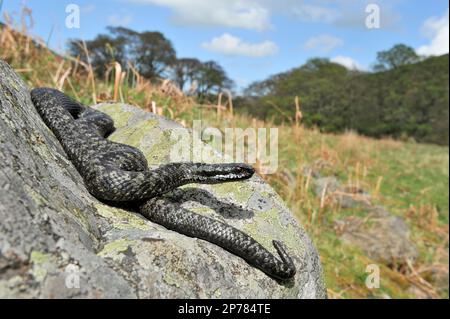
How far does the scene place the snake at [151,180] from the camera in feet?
11.4

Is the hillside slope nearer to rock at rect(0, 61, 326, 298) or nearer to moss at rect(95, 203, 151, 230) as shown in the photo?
rock at rect(0, 61, 326, 298)

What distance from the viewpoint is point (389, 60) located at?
96.3 m

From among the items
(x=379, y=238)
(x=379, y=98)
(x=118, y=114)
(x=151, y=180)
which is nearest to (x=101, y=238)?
(x=151, y=180)

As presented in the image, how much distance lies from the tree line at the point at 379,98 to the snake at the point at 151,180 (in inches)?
1985

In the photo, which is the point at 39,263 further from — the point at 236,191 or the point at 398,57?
the point at 398,57

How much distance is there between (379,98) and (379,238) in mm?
68722

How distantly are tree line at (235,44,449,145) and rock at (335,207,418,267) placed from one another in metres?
43.0

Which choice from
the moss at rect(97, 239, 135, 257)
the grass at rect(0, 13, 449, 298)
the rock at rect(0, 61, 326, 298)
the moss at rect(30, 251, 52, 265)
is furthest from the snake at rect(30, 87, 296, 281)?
the grass at rect(0, 13, 449, 298)

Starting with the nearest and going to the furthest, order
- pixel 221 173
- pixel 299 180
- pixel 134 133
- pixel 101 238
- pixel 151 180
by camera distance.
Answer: pixel 101 238 < pixel 151 180 < pixel 221 173 < pixel 134 133 < pixel 299 180

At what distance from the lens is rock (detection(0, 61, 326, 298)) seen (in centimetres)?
232

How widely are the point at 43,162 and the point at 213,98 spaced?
9137 millimetres

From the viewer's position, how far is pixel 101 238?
3.06m

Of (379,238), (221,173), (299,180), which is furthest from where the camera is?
(379,238)
